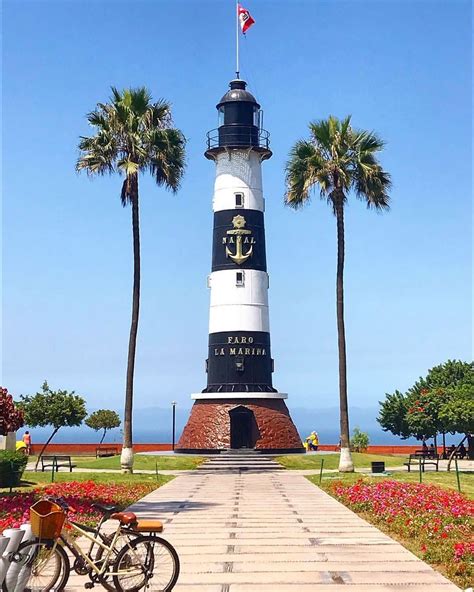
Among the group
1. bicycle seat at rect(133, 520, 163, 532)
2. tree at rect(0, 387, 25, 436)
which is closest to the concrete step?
tree at rect(0, 387, 25, 436)

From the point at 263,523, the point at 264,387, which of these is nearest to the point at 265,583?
the point at 263,523

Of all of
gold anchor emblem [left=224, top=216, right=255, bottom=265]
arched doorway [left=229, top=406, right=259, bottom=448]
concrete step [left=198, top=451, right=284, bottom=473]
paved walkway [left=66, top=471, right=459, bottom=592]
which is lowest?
paved walkway [left=66, top=471, right=459, bottom=592]

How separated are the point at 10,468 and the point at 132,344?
8.46m

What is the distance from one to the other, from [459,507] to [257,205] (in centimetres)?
2893

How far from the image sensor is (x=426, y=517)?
1722 centimetres

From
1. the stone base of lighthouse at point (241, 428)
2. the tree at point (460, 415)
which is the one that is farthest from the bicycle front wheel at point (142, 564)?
the stone base of lighthouse at point (241, 428)

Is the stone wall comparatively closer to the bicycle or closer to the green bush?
the green bush

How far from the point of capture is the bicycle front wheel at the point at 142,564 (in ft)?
33.9

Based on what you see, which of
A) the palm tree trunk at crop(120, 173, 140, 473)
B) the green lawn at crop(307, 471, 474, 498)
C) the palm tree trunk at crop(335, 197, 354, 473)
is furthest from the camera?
the palm tree trunk at crop(335, 197, 354, 473)

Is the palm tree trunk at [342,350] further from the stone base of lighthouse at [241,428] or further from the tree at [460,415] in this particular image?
the stone base of lighthouse at [241,428]

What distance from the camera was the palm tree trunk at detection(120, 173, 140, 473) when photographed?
111 feet

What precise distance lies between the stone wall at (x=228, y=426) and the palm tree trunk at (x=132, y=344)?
8631mm

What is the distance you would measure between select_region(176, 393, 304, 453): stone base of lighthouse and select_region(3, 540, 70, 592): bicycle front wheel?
32.5 metres

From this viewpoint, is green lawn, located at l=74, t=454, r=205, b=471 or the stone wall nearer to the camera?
green lawn, located at l=74, t=454, r=205, b=471
